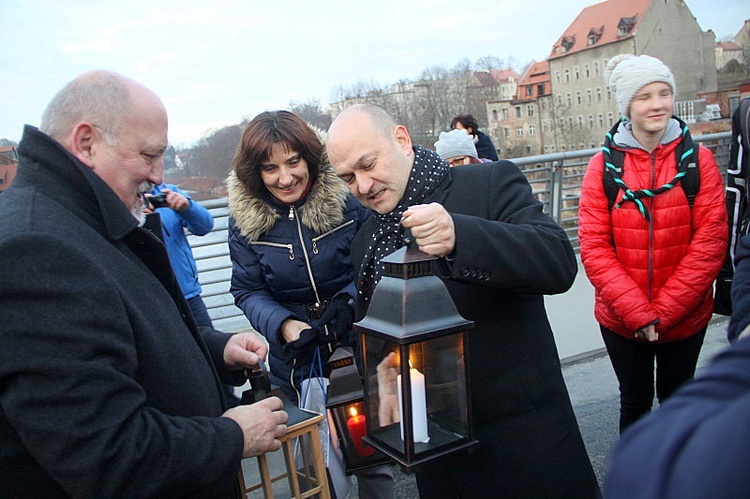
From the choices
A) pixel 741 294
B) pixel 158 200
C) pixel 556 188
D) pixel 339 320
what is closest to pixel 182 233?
pixel 158 200

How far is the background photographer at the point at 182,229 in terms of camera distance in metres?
3.98

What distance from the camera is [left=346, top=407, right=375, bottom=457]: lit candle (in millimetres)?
2139

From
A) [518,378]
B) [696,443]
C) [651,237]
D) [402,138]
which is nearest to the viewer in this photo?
[696,443]

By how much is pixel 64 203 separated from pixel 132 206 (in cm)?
29

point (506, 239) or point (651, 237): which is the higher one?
point (506, 239)

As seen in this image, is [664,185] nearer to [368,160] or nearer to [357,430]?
[368,160]

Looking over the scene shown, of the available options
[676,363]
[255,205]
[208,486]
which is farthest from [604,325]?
[208,486]

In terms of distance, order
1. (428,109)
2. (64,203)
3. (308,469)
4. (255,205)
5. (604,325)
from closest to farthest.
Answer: (64,203), (308,469), (255,205), (604,325), (428,109)

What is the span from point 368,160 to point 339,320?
1.04 m

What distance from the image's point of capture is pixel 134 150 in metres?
1.76

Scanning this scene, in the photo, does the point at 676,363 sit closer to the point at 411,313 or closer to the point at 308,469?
the point at 308,469

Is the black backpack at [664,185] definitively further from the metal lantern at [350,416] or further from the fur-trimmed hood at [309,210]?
the metal lantern at [350,416]

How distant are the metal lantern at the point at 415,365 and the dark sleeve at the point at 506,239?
0.25 metres

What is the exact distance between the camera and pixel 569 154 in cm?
676
